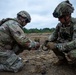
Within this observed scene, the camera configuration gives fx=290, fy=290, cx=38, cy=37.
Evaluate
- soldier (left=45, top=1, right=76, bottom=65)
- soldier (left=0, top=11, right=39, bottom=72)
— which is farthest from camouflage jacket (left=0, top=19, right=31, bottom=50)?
soldier (left=45, top=1, right=76, bottom=65)

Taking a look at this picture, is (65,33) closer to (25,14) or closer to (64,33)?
Answer: (64,33)

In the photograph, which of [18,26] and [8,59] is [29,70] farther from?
[18,26]

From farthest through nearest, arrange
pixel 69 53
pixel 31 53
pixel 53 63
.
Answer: pixel 31 53 → pixel 53 63 → pixel 69 53

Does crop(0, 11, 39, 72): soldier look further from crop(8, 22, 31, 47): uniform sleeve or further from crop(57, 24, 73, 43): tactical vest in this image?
crop(57, 24, 73, 43): tactical vest

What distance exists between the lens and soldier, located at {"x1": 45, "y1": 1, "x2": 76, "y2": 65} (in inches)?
249

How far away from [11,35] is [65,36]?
4.23 feet

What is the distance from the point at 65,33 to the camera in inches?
271

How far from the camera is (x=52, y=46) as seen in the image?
21.9 ft

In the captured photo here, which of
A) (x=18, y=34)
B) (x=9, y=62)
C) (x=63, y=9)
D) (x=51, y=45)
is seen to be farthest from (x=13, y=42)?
(x=63, y=9)

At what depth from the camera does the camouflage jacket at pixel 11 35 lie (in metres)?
6.75

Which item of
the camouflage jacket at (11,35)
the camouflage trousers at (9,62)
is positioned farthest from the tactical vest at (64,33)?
the camouflage trousers at (9,62)

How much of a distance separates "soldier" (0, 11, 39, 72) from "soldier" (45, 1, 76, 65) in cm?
56

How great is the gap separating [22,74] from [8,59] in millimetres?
496

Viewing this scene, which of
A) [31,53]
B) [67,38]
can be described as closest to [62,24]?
[67,38]
